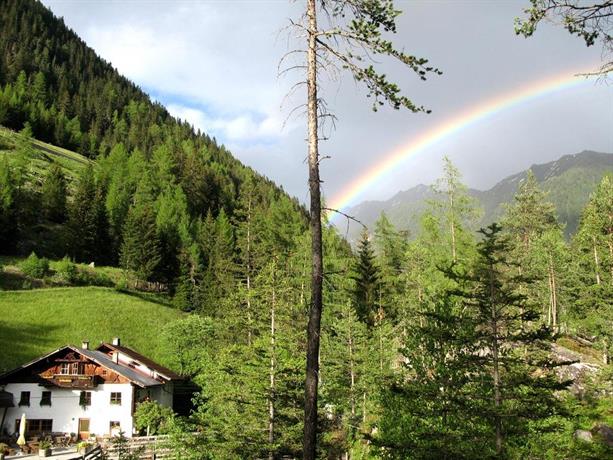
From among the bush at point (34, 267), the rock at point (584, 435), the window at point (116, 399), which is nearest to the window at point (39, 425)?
the window at point (116, 399)

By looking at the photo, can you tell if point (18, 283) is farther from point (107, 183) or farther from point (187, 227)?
point (107, 183)

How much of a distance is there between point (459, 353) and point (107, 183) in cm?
10624

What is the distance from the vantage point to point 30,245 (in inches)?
3083

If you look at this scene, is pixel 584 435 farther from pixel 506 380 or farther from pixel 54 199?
pixel 54 199

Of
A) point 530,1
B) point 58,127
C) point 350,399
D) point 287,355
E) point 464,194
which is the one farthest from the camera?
point 58,127

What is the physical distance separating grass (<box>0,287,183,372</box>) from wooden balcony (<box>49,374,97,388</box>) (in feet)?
25.4

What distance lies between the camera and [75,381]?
4412cm

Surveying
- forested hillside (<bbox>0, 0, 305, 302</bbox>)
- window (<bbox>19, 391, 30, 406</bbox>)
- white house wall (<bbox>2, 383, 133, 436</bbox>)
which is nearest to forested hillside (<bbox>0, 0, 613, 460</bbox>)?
forested hillside (<bbox>0, 0, 305, 302</bbox>)

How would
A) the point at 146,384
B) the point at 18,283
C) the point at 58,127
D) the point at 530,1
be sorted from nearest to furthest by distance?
the point at 530,1 < the point at 146,384 < the point at 18,283 < the point at 58,127

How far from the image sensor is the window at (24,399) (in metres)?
43.8

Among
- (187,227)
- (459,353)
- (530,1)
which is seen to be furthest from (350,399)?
(187,227)

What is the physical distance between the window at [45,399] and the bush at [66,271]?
27.6 metres

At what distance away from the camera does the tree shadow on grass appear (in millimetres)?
49094

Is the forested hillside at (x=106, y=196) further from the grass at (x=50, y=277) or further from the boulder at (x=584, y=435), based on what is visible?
the boulder at (x=584, y=435)
